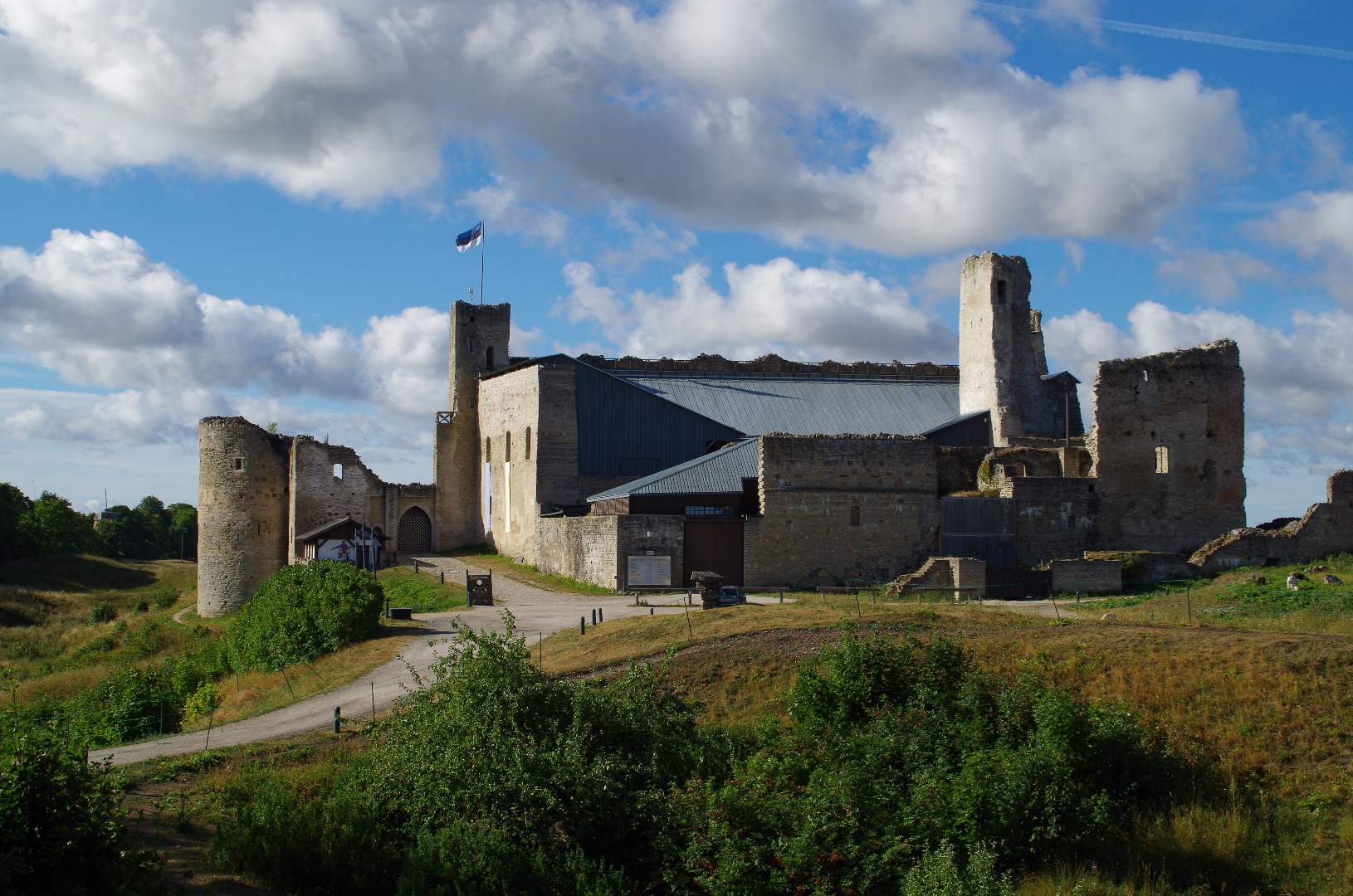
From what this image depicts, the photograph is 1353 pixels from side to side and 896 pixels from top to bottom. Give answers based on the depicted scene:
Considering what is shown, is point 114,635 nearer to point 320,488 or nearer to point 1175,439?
point 320,488

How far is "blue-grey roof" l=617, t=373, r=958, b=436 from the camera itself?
4172 cm

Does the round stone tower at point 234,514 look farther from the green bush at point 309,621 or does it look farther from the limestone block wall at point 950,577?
the limestone block wall at point 950,577

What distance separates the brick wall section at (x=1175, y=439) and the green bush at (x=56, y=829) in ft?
98.2

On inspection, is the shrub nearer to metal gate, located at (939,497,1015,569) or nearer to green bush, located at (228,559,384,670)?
green bush, located at (228,559,384,670)

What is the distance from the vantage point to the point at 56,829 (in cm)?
875

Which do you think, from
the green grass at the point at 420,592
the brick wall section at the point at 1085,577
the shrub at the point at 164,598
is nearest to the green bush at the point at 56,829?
the green grass at the point at 420,592

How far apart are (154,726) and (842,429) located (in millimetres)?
28363

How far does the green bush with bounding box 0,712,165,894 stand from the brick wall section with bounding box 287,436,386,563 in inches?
1211

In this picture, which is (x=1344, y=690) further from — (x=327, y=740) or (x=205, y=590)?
(x=205, y=590)

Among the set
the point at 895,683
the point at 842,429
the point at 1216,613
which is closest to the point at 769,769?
the point at 895,683

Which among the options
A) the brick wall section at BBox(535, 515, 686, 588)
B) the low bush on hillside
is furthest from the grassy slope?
the low bush on hillside

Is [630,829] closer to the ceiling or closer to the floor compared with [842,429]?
closer to the floor

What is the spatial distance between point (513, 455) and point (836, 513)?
1692 cm

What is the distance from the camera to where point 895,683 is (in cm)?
1522
